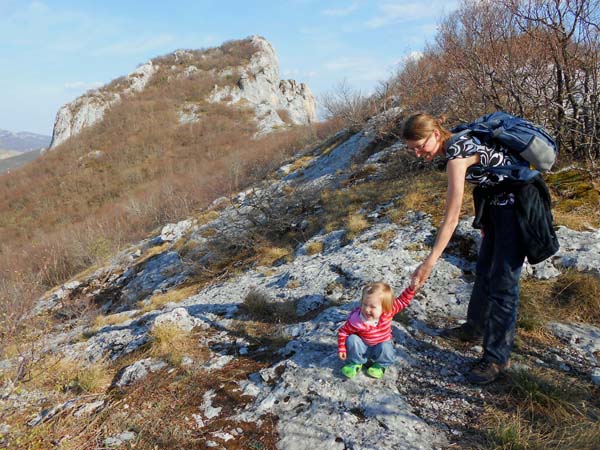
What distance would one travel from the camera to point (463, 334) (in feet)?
11.0

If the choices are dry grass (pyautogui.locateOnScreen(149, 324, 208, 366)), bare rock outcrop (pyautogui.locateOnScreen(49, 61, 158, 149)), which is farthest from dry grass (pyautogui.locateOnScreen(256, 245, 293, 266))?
bare rock outcrop (pyautogui.locateOnScreen(49, 61, 158, 149))

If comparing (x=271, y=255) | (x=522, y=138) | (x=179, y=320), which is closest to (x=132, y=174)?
(x=271, y=255)

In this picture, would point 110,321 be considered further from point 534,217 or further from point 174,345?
point 534,217

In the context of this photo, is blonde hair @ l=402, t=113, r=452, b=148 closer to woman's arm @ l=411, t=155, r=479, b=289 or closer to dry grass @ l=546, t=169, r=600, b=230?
woman's arm @ l=411, t=155, r=479, b=289

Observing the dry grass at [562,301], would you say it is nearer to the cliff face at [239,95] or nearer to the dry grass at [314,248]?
the dry grass at [314,248]

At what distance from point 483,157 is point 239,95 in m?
47.7

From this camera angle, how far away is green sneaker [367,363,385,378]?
2.88 m

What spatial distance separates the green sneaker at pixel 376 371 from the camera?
9.46 feet

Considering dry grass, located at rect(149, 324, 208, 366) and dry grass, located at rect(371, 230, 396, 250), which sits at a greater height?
dry grass, located at rect(371, 230, 396, 250)

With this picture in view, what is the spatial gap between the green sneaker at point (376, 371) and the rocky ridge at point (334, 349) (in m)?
0.07

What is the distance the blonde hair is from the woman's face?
0.02m

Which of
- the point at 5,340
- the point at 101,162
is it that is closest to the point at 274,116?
the point at 101,162

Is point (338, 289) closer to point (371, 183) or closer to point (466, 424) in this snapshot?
point (466, 424)

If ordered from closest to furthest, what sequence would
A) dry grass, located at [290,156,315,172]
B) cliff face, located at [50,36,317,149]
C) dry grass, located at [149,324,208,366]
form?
dry grass, located at [149,324,208,366] → dry grass, located at [290,156,315,172] → cliff face, located at [50,36,317,149]
